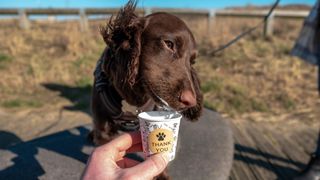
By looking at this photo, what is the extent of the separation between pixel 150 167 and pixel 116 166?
15 cm

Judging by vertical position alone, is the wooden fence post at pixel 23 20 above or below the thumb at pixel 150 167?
below

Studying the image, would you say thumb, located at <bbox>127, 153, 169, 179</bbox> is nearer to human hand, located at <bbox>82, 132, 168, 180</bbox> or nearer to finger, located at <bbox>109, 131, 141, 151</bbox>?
human hand, located at <bbox>82, 132, 168, 180</bbox>

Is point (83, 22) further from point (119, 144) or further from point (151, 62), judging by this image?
point (119, 144)

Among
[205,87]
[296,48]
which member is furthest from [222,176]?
[205,87]

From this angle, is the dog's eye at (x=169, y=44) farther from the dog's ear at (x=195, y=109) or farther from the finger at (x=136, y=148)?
the finger at (x=136, y=148)

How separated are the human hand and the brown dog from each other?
1.13ft

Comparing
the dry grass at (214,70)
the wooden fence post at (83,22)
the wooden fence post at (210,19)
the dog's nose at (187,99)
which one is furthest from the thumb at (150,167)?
the wooden fence post at (83,22)

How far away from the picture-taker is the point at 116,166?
145cm

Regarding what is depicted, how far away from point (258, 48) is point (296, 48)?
14.0 ft

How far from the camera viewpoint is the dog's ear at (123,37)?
1.91 metres

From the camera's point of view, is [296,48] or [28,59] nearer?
[296,48]

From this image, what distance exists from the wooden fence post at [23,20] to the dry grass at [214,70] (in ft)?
2.11

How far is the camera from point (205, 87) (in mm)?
5566

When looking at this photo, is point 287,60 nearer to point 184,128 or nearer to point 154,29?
point 184,128
